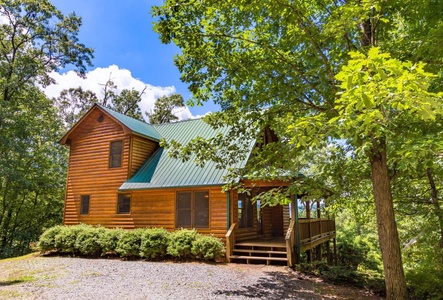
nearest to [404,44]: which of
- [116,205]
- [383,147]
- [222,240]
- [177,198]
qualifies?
[383,147]

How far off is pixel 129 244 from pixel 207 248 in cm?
315

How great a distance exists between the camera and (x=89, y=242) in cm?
1180

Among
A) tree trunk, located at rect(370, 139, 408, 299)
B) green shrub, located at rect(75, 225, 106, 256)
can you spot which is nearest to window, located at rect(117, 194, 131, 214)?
green shrub, located at rect(75, 225, 106, 256)

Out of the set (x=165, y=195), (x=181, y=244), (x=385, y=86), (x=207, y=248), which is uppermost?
(x=385, y=86)

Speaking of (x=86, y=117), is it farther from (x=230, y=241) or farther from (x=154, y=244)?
(x=230, y=241)

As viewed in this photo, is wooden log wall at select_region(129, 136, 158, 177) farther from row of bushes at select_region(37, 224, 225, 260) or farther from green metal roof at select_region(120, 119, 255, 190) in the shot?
row of bushes at select_region(37, 224, 225, 260)

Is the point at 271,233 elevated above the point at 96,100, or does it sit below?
below

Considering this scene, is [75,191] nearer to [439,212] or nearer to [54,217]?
[54,217]

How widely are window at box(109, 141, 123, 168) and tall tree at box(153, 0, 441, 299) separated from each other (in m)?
8.52

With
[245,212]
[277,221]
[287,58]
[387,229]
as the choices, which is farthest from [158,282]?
[277,221]

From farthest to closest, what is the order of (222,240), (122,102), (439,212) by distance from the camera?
(122,102) → (222,240) → (439,212)

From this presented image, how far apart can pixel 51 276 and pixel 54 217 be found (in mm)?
17045

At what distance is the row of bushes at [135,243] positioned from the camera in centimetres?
1056

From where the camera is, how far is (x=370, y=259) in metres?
17.1
